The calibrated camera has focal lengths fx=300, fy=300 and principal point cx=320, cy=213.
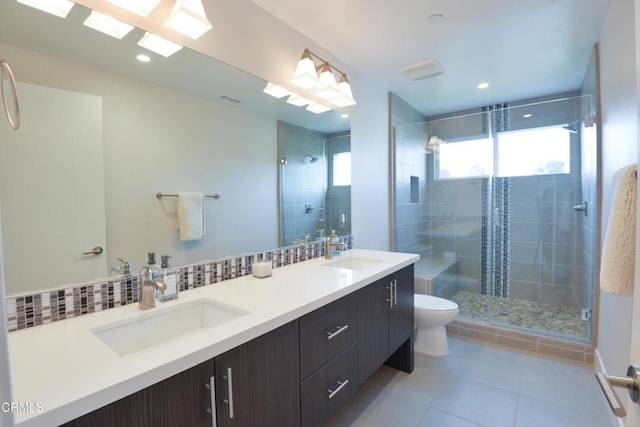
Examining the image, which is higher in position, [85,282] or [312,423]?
[85,282]

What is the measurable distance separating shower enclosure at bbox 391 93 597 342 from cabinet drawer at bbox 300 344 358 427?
1784 millimetres

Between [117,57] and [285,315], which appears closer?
[285,315]

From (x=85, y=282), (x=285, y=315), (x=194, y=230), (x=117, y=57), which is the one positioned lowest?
(x=285, y=315)

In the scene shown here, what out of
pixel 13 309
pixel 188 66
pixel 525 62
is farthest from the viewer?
pixel 525 62

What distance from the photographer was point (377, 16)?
6.30ft

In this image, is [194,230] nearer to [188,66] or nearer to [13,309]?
[13,309]

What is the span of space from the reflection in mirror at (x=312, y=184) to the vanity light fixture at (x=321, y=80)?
0.88 feet

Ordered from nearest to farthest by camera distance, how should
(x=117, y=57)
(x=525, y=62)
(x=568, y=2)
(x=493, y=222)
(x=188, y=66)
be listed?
(x=117, y=57) < (x=188, y=66) < (x=568, y=2) < (x=525, y=62) < (x=493, y=222)

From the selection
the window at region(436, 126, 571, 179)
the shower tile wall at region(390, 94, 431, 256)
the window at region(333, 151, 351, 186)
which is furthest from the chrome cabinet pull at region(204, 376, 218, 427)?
the window at region(436, 126, 571, 179)

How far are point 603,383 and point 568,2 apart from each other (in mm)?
2174

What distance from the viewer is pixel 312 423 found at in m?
1.25

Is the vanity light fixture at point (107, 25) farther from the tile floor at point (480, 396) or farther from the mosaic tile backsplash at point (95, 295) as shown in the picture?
the tile floor at point (480, 396)

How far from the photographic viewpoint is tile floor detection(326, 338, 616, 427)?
66.7 inches

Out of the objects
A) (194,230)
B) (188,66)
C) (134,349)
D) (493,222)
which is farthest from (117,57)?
(493,222)
